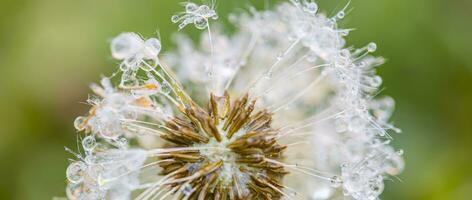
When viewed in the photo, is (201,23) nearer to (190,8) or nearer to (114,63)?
(190,8)

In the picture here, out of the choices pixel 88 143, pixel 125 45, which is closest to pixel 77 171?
pixel 88 143

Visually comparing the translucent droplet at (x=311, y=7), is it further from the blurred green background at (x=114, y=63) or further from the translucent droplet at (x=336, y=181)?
the blurred green background at (x=114, y=63)

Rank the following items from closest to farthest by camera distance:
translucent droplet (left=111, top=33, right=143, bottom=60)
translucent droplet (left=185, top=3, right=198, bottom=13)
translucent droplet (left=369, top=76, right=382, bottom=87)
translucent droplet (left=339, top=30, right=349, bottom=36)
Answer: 1. translucent droplet (left=111, top=33, right=143, bottom=60)
2. translucent droplet (left=185, top=3, right=198, bottom=13)
3. translucent droplet (left=339, top=30, right=349, bottom=36)
4. translucent droplet (left=369, top=76, right=382, bottom=87)

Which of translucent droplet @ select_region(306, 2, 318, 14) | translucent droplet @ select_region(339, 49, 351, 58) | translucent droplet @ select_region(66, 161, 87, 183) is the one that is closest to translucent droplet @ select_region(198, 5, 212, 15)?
translucent droplet @ select_region(306, 2, 318, 14)

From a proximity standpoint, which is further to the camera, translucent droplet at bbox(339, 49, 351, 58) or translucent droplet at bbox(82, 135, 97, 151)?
translucent droplet at bbox(339, 49, 351, 58)

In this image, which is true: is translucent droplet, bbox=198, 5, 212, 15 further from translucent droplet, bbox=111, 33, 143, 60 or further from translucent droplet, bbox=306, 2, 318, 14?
translucent droplet, bbox=306, 2, 318, 14

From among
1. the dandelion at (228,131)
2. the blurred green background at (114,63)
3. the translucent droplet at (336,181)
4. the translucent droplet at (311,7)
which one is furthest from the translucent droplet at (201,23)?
the blurred green background at (114,63)

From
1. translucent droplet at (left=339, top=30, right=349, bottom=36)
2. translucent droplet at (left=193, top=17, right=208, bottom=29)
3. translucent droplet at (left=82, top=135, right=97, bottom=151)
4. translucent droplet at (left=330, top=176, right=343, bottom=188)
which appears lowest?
translucent droplet at (left=82, top=135, right=97, bottom=151)
